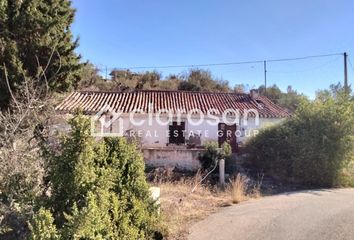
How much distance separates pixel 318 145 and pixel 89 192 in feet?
46.9

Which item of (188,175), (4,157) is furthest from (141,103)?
(4,157)

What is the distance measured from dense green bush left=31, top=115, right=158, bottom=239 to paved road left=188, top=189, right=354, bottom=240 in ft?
6.90

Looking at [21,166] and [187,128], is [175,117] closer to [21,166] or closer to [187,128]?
[187,128]

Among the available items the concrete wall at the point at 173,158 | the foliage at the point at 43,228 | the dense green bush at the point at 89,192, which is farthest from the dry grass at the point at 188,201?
the foliage at the point at 43,228

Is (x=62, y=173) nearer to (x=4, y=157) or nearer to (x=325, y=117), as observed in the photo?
(x=4, y=157)

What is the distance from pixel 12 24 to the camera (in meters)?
14.3

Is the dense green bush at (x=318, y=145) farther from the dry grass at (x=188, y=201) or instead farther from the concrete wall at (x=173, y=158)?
the dry grass at (x=188, y=201)

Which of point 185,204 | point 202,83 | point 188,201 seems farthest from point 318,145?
point 202,83

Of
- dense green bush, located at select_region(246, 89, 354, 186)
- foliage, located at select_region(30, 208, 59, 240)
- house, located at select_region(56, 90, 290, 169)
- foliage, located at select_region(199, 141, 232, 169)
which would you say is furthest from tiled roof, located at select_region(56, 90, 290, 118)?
foliage, located at select_region(30, 208, 59, 240)

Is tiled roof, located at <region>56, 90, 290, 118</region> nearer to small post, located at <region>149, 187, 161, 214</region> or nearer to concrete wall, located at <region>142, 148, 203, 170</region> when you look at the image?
concrete wall, located at <region>142, 148, 203, 170</region>

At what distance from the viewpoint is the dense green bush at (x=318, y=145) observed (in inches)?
655

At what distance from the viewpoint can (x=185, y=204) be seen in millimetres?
10781

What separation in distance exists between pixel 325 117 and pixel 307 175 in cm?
277

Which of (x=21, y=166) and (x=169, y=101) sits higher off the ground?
(x=169, y=101)
